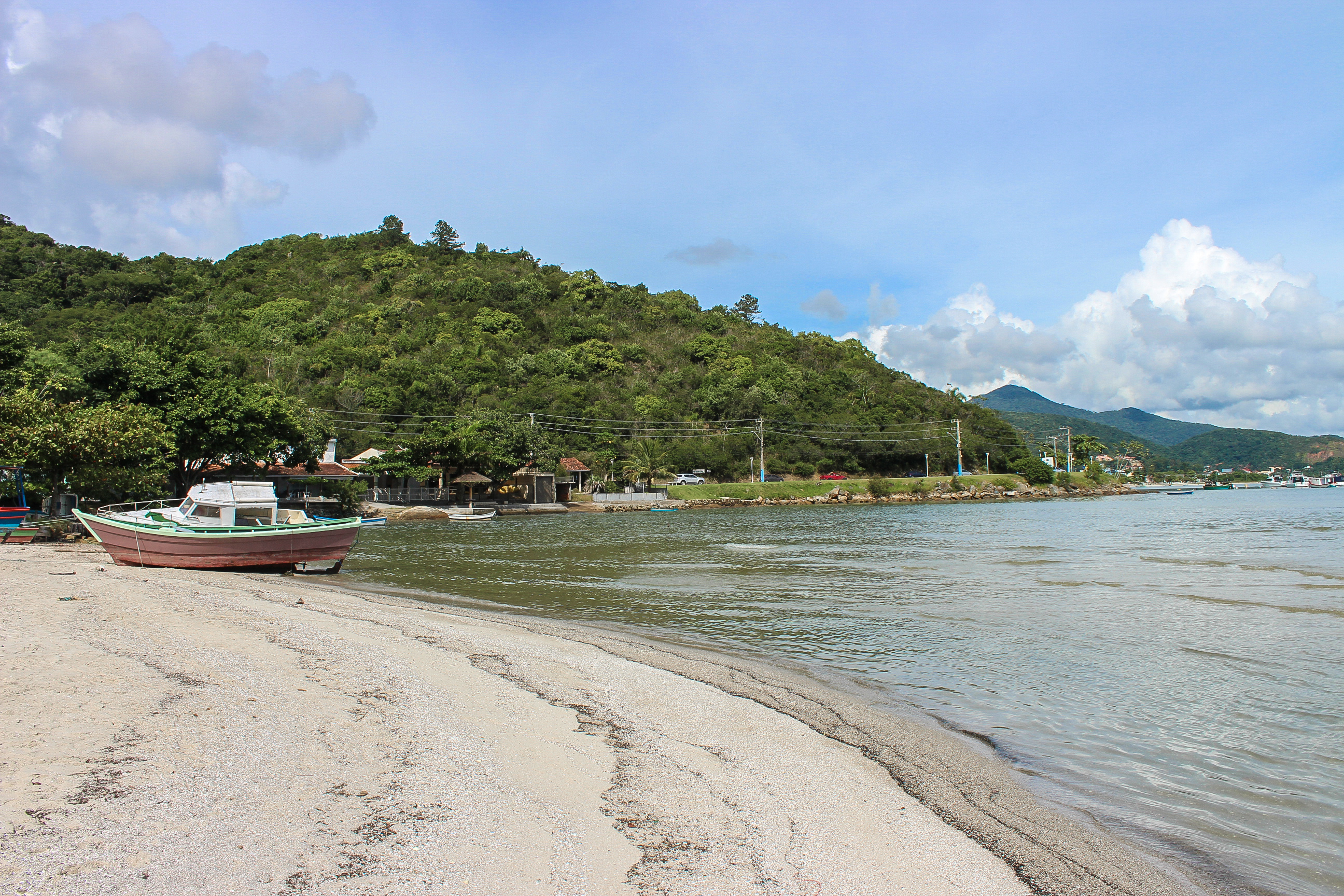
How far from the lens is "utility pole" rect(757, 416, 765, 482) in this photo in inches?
3282

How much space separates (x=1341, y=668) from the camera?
336 inches

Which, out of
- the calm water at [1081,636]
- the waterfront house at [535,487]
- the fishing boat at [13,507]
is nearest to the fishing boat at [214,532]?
the calm water at [1081,636]

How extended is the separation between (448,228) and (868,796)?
148870mm

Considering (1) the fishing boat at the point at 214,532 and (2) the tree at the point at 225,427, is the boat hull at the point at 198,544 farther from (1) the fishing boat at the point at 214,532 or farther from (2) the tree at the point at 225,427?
(2) the tree at the point at 225,427

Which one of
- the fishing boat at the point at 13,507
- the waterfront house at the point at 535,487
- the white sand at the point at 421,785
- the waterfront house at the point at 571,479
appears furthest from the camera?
the waterfront house at the point at 571,479

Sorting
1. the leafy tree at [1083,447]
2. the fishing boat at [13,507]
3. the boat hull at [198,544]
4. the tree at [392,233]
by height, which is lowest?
the boat hull at [198,544]

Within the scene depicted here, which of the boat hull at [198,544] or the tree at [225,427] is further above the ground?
the tree at [225,427]

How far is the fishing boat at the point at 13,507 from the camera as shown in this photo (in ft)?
68.7

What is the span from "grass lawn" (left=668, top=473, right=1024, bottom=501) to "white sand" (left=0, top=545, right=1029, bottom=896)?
65.7 metres

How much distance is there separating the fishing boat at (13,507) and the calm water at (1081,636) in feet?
30.9

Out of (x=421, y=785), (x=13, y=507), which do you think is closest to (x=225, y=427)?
(x=13, y=507)

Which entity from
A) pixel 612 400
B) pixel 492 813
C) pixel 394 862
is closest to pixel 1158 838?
pixel 492 813

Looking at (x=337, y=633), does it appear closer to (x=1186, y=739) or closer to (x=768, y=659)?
(x=768, y=659)

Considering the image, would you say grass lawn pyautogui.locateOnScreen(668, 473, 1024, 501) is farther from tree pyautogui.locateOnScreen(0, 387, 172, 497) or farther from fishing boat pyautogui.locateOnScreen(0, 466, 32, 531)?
fishing boat pyautogui.locateOnScreen(0, 466, 32, 531)
